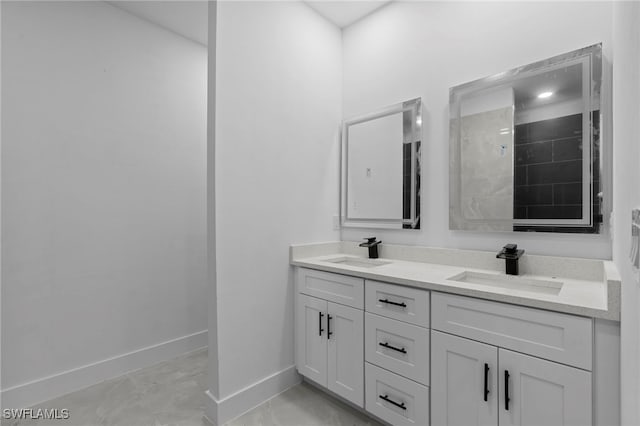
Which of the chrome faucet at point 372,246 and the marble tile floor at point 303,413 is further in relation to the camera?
the chrome faucet at point 372,246

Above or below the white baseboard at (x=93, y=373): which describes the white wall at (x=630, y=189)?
above

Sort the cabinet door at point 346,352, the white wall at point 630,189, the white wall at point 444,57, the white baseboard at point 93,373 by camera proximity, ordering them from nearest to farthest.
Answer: the white wall at point 630,189, the white wall at point 444,57, the cabinet door at point 346,352, the white baseboard at point 93,373

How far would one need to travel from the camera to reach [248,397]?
187cm

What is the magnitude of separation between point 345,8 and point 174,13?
1.35 m

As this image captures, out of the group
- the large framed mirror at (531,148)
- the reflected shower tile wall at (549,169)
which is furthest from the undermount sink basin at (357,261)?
the reflected shower tile wall at (549,169)

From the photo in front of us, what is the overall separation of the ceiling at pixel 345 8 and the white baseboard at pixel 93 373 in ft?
9.67

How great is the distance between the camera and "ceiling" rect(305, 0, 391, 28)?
2.29 m

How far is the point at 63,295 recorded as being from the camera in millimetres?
2061

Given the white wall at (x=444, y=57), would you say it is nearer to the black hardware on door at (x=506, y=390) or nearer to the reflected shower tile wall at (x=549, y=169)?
the reflected shower tile wall at (x=549, y=169)

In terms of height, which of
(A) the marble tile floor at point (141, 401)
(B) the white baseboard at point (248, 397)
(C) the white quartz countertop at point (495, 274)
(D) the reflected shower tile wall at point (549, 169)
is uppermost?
(D) the reflected shower tile wall at point (549, 169)

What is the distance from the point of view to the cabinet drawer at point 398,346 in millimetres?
1457

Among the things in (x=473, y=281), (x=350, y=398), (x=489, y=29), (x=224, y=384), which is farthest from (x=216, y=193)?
(x=489, y=29)

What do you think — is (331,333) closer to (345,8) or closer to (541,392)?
(541,392)

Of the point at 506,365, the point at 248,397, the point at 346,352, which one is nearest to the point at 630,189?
the point at 506,365
